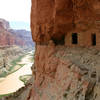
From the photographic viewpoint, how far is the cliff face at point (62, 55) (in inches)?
307

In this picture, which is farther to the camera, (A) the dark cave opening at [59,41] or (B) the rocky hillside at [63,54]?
(A) the dark cave opening at [59,41]

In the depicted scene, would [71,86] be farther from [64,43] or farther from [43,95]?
[64,43]

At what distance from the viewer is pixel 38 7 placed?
12367mm

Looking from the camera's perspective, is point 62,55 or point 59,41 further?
point 59,41

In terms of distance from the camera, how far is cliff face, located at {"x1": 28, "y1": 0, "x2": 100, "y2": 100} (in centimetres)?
779

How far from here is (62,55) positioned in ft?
36.4

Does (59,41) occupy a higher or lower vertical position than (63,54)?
higher

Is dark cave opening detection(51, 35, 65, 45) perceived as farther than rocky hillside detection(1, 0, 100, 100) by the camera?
Yes

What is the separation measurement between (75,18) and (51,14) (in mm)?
1867

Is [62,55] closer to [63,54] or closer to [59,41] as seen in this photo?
[63,54]

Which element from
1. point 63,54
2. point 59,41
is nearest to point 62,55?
point 63,54

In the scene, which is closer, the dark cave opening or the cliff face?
the cliff face

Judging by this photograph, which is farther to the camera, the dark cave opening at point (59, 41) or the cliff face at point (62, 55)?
the dark cave opening at point (59, 41)

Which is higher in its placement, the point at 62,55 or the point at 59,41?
the point at 59,41
